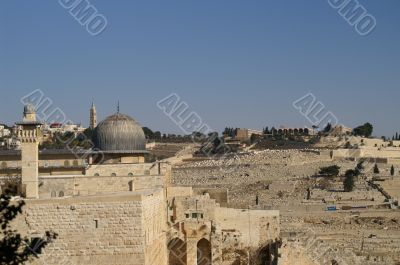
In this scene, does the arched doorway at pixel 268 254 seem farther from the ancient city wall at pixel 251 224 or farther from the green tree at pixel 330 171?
the green tree at pixel 330 171

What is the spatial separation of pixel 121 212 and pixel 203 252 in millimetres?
5444

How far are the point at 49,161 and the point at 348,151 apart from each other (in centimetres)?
4495

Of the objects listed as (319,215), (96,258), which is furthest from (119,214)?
(319,215)

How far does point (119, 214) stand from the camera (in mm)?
12031

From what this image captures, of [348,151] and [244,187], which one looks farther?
[348,151]

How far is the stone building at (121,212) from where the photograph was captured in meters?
12.0

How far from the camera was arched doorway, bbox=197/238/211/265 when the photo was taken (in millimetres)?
16859

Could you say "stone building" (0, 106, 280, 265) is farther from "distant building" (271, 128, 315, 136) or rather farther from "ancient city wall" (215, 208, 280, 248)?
"distant building" (271, 128, 315, 136)

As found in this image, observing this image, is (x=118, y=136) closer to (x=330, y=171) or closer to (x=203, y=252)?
(x=203, y=252)

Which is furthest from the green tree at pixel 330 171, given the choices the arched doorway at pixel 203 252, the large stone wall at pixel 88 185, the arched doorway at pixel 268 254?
the large stone wall at pixel 88 185

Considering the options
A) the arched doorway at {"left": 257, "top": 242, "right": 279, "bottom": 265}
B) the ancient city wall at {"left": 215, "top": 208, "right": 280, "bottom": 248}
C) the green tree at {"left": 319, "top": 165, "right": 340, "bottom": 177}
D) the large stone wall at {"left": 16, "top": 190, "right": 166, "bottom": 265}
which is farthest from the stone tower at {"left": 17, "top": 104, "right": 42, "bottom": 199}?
the green tree at {"left": 319, "top": 165, "right": 340, "bottom": 177}

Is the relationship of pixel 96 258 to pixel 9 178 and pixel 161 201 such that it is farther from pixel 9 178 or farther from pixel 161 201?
pixel 9 178

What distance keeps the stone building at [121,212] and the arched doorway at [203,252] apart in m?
0.02

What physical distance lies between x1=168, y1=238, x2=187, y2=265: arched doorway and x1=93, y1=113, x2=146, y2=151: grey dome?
143 inches
